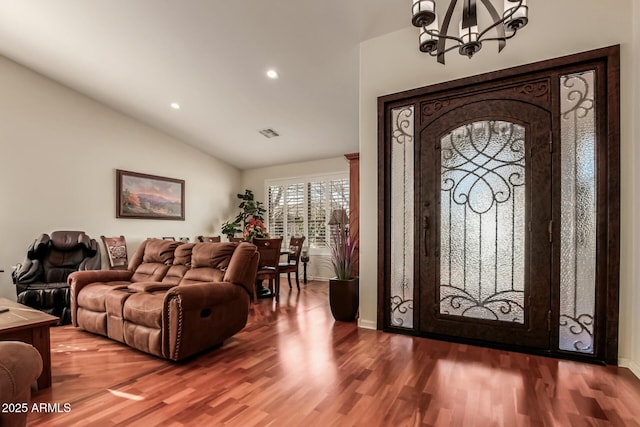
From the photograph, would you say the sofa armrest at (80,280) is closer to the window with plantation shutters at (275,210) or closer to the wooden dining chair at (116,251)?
the wooden dining chair at (116,251)

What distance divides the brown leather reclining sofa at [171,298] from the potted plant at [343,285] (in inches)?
40.8

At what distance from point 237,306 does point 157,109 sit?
4.24 m

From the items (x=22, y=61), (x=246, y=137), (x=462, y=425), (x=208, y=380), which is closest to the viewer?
(x=462, y=425)

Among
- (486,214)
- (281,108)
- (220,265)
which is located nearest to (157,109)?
(281,108)

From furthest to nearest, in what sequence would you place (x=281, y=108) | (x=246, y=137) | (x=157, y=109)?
1. (x=246, y=137)
2. (x=157, y=109)
3. (x=281, y=108)

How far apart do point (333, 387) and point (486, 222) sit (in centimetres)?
198

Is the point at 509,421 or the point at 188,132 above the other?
the point at 188,132

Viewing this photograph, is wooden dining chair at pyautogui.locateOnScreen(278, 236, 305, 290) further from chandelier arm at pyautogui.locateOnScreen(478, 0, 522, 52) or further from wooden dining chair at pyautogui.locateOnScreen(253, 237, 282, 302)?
chandelier arm at pyautogui.locateOnScreen(478, 0, 522, 52)

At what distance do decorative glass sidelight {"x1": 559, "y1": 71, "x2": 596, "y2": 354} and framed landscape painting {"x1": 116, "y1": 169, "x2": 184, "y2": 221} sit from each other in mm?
6334

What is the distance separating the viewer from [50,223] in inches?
193

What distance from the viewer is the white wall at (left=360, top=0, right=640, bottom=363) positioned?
2.46 m

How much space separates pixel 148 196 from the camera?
616cm

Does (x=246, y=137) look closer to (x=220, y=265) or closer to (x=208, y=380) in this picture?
(x=220, y=265)

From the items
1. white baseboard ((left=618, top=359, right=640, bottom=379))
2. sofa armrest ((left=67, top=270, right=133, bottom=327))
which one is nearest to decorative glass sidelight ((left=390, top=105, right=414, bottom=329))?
white baseboard ((left=618, top=359, right=640, bottom=379))
